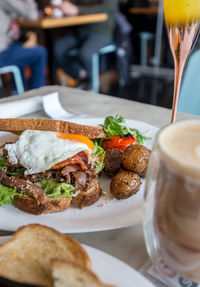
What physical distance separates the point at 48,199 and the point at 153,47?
6.72 metres

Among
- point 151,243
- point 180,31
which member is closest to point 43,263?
point 151,243

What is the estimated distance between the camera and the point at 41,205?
Answer: 2.64ft

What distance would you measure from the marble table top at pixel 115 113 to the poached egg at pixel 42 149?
0.74 ft

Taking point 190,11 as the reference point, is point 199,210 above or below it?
below

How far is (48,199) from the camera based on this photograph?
Answer: 0.83m

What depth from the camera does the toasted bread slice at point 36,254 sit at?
546 millimetres

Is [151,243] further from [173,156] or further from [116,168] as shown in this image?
[116,168]

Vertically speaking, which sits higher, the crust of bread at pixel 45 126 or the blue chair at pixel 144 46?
the crust of bread at pixel 45 126

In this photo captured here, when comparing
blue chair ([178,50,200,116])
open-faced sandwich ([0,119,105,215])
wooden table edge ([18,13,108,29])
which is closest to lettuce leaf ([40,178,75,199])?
open-faced sandwich ([0,119,105,215])

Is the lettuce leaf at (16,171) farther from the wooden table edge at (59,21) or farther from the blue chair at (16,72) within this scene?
the wooden table edge at (59,21)

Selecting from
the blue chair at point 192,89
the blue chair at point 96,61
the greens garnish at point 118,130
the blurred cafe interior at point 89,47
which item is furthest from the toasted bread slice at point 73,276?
the blue chair at point 96,61

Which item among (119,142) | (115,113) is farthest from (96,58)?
(119,142)

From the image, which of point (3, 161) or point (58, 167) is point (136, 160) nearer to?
point (58, 167)

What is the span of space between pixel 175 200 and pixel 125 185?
350 mm
